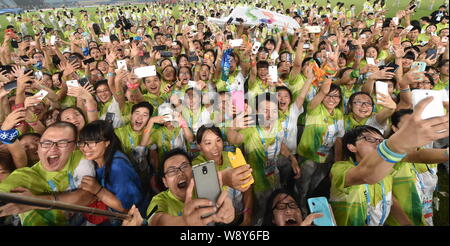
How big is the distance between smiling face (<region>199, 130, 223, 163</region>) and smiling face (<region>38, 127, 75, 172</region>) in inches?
59.9

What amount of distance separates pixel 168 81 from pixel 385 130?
4.34 metres

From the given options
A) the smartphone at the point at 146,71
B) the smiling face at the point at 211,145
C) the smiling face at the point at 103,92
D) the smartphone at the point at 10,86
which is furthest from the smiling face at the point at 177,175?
the smartphone at the point at 10,86

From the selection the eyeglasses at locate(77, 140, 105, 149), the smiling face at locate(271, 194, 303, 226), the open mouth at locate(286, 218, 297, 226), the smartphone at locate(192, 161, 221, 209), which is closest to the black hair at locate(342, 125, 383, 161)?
the smiling face at locate(271, 194, 303, 226)

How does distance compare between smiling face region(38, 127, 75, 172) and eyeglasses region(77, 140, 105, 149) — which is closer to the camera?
smiling face region(38, 127, 75, 172)

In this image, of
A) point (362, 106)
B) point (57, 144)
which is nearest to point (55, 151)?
point (57, 144)

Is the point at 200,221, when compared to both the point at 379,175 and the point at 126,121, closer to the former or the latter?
the point at 379,175

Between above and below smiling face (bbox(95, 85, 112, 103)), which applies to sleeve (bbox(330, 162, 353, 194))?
below

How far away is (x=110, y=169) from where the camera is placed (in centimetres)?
253

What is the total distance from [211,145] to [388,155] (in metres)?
1.81

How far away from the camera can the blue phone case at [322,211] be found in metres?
1.59

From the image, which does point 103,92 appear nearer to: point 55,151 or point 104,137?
point 104,137

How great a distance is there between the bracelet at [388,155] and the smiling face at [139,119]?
115 inches

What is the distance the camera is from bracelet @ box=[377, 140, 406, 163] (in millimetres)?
1378

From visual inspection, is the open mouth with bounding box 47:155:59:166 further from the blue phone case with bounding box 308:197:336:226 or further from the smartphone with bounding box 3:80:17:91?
the blue phone case with bounding box 308:197:336:226
